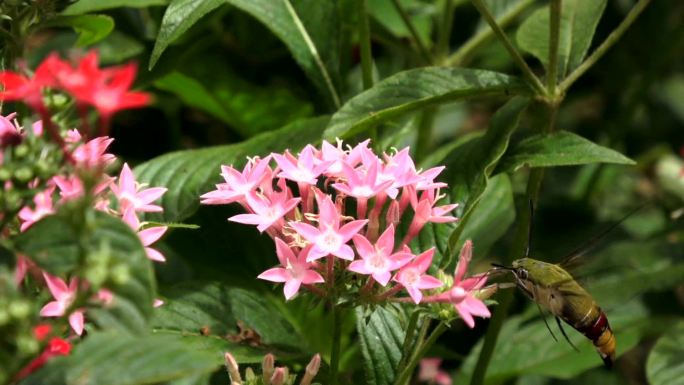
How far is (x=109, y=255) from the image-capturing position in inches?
37.7

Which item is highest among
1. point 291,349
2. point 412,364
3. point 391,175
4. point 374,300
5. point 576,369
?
point 391,175

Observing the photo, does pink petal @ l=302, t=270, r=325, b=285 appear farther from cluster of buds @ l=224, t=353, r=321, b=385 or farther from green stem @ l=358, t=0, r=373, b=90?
green stem @ l=358, t=0, r=373, b=90

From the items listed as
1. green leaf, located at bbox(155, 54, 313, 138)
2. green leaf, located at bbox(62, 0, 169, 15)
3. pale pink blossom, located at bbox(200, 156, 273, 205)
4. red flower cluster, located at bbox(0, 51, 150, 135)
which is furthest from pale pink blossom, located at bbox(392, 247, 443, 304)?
green leaf, located at bbox(155, 54, 313, 138)

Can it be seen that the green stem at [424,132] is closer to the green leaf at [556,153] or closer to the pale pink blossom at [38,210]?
the green leaf at [556,153]

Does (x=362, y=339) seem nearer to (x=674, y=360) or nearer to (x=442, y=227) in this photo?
(x=442, y=227)

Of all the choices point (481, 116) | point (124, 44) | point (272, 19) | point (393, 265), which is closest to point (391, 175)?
point (393, 265)

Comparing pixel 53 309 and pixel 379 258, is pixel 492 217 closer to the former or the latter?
pixel 379 258

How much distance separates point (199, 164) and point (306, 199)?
431 millimetres

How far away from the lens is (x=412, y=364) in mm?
1432

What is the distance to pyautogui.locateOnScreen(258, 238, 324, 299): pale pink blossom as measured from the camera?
4.25 feet

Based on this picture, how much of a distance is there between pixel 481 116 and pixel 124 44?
202cm

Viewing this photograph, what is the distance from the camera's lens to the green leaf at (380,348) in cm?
151

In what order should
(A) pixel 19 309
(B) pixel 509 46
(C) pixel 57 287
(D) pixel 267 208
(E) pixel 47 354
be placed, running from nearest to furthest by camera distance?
(A) pixel 19 309
(E) pixel 47 354
(C) pixel 57 287
(D) pixel 267 208
(B) pixel 509 46

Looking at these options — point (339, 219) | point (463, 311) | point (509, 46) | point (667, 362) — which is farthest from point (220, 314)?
point (667, 362)
